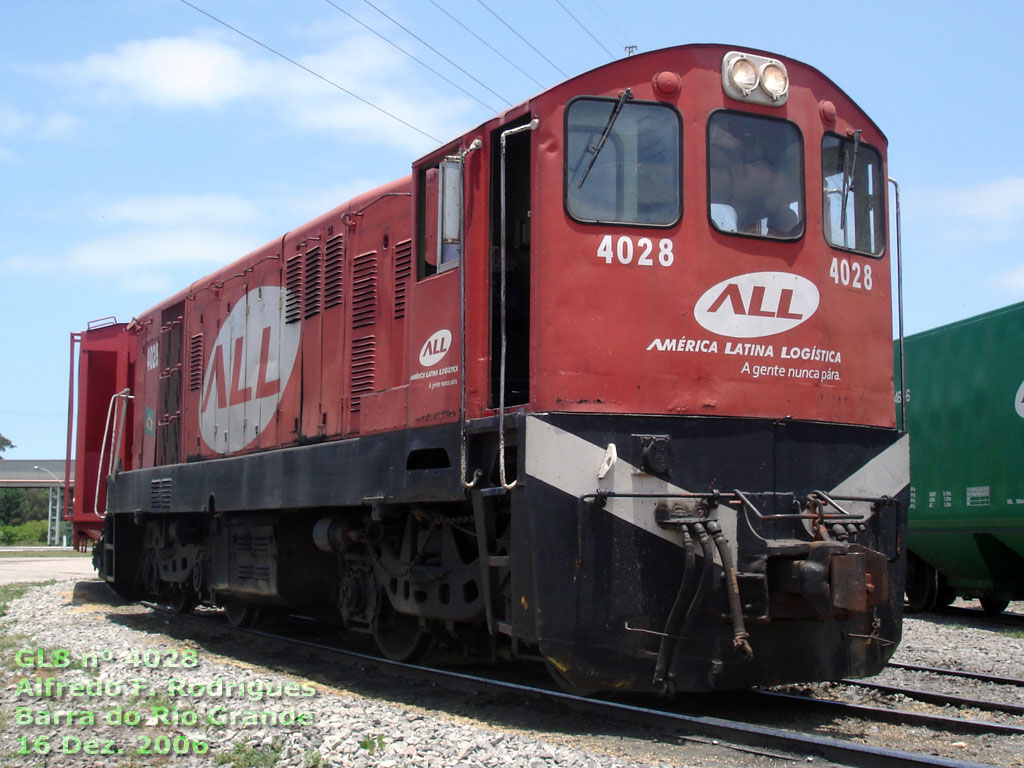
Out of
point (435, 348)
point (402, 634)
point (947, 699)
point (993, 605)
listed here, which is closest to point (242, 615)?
point (402, 634)

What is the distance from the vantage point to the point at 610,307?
19.7 ft

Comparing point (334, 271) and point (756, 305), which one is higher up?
point (334, 271)

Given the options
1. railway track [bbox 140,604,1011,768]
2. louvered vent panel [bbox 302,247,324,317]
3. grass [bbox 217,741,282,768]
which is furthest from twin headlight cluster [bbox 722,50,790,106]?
grass [bbox 217,741,282,768]

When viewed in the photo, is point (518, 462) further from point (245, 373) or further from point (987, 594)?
point (987, 594)

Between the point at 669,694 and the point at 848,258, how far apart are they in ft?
9.44

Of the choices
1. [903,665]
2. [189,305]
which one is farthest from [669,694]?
[189,305]

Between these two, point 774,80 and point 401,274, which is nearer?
point 774,80

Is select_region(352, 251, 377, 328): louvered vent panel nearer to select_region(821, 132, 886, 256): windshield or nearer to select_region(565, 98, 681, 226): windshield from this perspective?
select_region(565, 98, 681, 226): windshield

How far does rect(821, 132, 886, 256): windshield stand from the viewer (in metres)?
6.66

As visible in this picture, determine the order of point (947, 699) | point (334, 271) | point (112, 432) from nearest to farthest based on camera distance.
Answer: point (947, 699) < point (334, 271) < point (112, 432)

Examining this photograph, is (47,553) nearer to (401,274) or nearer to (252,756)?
(401,274)

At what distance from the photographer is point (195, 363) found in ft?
38.2

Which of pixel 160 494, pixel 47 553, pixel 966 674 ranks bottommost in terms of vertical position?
pixel 47 553

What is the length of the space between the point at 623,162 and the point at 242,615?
668 centimetres
